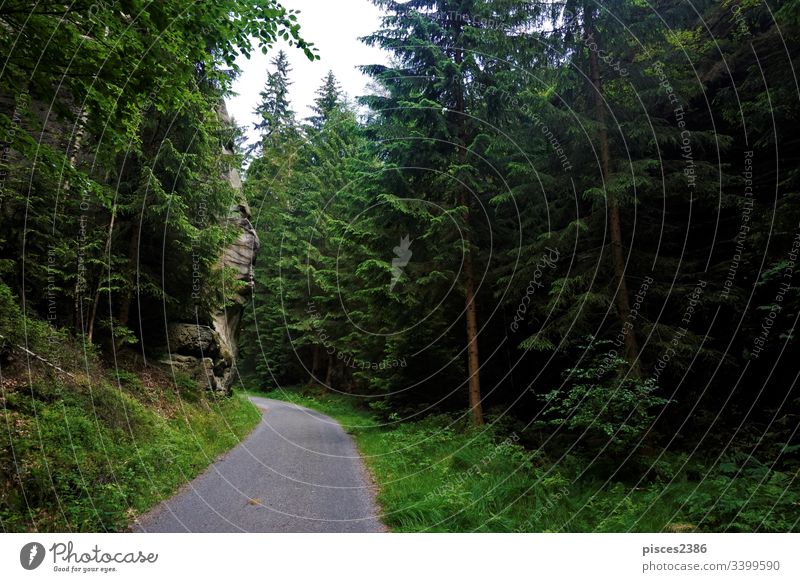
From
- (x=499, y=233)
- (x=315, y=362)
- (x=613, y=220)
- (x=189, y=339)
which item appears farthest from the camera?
(x=315, y=362)

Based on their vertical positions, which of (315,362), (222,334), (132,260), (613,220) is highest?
(613,220)

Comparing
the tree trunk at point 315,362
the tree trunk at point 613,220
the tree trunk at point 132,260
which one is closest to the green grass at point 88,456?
the tree trunk at point 132,260

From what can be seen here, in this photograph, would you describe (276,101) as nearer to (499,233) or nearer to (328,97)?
(328,97)

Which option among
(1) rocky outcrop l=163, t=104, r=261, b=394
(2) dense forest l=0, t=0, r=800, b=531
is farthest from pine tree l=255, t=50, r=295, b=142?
(1) rocky outcrop l=163, t=104, r=261, b=394

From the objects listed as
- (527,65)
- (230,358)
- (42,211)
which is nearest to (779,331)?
(527,65)

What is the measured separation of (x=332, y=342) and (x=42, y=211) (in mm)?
17202

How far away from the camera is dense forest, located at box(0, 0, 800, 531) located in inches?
194

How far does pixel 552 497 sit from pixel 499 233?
8.11 m

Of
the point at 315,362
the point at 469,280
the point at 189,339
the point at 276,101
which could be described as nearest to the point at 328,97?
the point at 276,101

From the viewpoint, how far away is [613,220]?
9.12 meters

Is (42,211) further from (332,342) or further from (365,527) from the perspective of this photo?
(332,342)

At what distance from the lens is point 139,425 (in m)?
8.62

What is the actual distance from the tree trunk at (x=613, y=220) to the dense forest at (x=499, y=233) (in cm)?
6

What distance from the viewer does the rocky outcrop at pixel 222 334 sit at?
1443 cm
